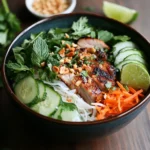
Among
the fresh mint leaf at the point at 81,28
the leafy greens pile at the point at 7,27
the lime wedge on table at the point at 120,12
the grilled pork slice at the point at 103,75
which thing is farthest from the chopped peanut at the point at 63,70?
the lime wedge on table at the point at 120,12

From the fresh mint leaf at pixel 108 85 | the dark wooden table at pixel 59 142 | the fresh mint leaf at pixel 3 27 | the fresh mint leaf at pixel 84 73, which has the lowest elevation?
the dark wooden table at pixel 59 142

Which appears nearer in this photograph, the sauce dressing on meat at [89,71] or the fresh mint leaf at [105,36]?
the sauce dressing on meat at [89,71]

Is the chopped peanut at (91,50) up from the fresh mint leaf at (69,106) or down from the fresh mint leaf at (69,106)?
up

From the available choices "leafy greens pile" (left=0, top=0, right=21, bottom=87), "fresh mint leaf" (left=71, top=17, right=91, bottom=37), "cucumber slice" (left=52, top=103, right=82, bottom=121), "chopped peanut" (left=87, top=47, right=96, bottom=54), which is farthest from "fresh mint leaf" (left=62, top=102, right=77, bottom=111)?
"leafy greens pile" (left=0, top=0, right=21, bottom=87)

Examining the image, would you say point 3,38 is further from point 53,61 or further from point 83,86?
point 83,86

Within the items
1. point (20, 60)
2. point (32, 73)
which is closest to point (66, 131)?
point (32, 73)

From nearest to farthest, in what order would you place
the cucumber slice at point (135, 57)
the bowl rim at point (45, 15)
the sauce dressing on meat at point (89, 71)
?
the sauce dressing on meat at point (89, 71) < the cucumber slice at point (135, 57) < the bowl rim at point (45, 15)

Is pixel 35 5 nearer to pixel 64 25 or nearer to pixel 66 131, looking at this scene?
pixel 64 25

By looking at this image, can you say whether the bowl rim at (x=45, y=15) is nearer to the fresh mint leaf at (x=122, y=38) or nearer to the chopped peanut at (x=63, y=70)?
the fresh mint leaf at (x=122, y=38)
